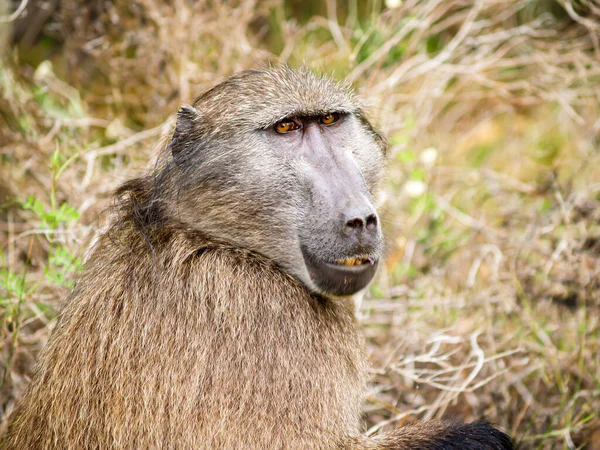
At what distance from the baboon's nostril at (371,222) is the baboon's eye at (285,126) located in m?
0.54

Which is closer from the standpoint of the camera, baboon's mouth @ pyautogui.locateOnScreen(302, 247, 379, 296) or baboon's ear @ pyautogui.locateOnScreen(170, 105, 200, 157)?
baboon's mouth @ pyautogui.locateOnScreen(302, 247, 379, 296)

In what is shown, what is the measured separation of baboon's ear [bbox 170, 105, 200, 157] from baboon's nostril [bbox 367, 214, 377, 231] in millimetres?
816

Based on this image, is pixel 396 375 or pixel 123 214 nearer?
pixel 123 214

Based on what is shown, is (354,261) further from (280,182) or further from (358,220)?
(280,182)

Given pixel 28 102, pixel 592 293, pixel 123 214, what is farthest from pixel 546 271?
pixel 28 102

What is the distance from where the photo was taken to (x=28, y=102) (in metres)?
4.71

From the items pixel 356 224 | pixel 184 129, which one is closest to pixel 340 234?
pixel 356 224

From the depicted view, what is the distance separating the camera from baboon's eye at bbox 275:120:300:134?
2.73 metres

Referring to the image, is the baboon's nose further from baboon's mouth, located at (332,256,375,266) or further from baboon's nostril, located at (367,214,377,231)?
baboon's mouth, located at (332,256,375,266)

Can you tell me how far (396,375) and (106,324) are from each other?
1935mm

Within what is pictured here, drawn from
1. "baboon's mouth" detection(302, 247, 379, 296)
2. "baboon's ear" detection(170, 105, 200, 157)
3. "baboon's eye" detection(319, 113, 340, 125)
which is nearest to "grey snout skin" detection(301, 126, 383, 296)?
"baboon's mouth" detection(302, 247, 379, 296)

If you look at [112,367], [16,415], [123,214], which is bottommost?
[16,415]

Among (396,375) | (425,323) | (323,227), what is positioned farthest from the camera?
(425,323)

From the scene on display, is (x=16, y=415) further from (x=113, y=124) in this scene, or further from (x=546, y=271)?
(x=546, y=271)
